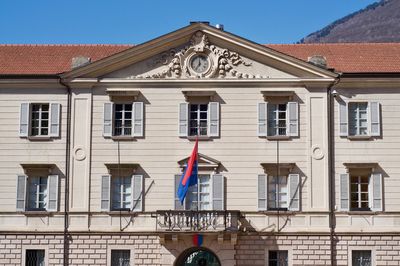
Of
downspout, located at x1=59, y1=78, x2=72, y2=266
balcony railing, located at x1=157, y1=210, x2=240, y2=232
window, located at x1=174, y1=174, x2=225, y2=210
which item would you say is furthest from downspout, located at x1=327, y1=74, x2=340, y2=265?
downspout, located at x1=59, y1=78, x2=72, y2=266

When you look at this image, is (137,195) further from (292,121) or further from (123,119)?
(292,121)

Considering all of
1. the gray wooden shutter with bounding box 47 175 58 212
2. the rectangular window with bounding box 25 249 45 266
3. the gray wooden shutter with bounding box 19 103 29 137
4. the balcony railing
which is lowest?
the rectangular window with bounding box 25 249 45 266

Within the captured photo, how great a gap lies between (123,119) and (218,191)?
19.2 feet

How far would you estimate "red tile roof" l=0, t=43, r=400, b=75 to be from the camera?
43.2m

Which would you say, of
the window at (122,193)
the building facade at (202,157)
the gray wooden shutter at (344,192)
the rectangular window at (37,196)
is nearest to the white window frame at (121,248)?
the building facade at (202,157)

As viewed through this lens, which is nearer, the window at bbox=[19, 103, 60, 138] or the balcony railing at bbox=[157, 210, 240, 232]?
the balcony railing at bbox=[157, 210, 240, 232]

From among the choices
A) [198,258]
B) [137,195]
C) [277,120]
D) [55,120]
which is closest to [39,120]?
[55,120]

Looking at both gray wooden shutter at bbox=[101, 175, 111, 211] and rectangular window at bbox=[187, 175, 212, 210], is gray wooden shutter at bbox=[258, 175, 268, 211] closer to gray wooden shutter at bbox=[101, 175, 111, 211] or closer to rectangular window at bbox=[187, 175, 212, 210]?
rectangular window at bbox=[187, 175, 212, 210]

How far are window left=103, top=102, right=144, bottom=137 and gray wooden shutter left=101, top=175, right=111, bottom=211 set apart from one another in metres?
2.19

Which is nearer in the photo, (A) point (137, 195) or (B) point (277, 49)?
(A) point (137, 195)

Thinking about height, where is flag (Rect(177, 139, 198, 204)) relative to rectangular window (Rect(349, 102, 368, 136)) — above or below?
below

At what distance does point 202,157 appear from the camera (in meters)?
41.4

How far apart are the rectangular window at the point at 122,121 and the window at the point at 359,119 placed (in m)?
10.2

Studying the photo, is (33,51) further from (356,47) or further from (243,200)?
(356,47)
